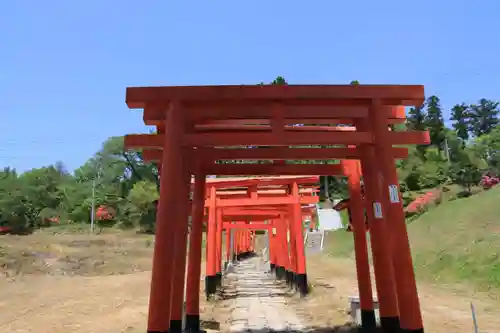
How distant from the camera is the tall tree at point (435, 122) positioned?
189 feet

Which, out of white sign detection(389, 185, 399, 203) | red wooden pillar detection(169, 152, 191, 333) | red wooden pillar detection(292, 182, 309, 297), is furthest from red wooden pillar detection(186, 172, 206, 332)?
red wooden pillar detection(292, 182, 309, 297)

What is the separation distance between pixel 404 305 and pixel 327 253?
3135 cm

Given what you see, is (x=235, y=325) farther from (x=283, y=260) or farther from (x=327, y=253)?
(x=327, y=253)

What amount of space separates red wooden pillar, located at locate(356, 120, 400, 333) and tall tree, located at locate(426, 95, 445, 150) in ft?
178

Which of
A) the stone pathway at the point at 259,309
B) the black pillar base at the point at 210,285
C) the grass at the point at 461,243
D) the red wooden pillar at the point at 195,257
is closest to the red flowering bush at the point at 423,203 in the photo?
the grass at the point at 461,243

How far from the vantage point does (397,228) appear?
5.73 metres

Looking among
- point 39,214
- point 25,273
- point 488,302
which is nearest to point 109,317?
point 488,302

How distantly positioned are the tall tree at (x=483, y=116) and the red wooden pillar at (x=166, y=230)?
80.1 m

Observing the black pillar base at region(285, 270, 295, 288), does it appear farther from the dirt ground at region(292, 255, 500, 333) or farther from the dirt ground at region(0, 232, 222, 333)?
the dirt ground at region(0, 232, 222, 333)

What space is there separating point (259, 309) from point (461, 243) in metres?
12.0

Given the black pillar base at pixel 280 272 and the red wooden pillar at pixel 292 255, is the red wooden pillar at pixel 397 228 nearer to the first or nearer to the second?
the red wooden pillar at pixel 292 255

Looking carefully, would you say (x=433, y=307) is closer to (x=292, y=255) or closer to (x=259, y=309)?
(x=259, y=309)

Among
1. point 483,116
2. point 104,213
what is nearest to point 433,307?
point 104,213

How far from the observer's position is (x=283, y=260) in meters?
21.0
